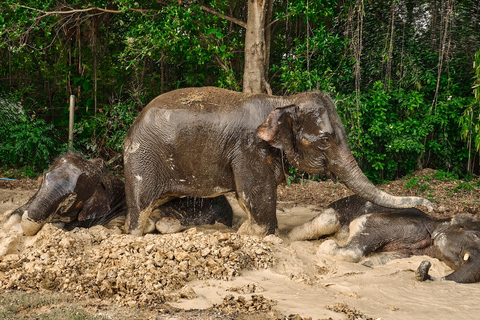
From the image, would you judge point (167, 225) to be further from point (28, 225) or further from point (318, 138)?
point (318, 138)

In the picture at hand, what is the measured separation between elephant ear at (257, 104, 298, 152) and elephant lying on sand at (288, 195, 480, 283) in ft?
3.67

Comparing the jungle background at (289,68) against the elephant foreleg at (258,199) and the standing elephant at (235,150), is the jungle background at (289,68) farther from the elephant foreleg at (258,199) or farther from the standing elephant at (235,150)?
the elephant foreleg at (258,199)

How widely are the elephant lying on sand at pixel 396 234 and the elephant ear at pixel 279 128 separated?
1119mm

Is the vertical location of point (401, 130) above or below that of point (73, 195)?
above

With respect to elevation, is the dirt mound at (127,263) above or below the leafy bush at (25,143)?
below

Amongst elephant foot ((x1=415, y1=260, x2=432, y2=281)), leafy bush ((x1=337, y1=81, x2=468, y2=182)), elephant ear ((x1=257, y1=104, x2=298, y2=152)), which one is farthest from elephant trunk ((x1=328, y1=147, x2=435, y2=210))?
leafy bush ((x1=337, y1=81, x2=468, y2=182))

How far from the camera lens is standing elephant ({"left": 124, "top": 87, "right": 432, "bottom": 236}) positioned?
5707 mm

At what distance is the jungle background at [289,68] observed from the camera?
357 inches

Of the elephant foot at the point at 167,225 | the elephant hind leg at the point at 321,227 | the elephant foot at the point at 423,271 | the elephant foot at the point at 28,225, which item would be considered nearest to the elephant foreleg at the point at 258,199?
the elephant hind leg at the point at 321,227

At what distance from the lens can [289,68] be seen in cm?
974

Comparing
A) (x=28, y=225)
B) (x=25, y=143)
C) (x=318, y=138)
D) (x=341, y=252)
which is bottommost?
(x=341, y=252)

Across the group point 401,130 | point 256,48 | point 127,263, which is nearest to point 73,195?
point 127,263

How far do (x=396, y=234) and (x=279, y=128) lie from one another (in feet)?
5.88

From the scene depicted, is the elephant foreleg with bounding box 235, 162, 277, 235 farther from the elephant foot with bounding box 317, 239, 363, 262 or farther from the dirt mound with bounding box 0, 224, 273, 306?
the elephant foot with bounding box 317, 239, 363, 262
